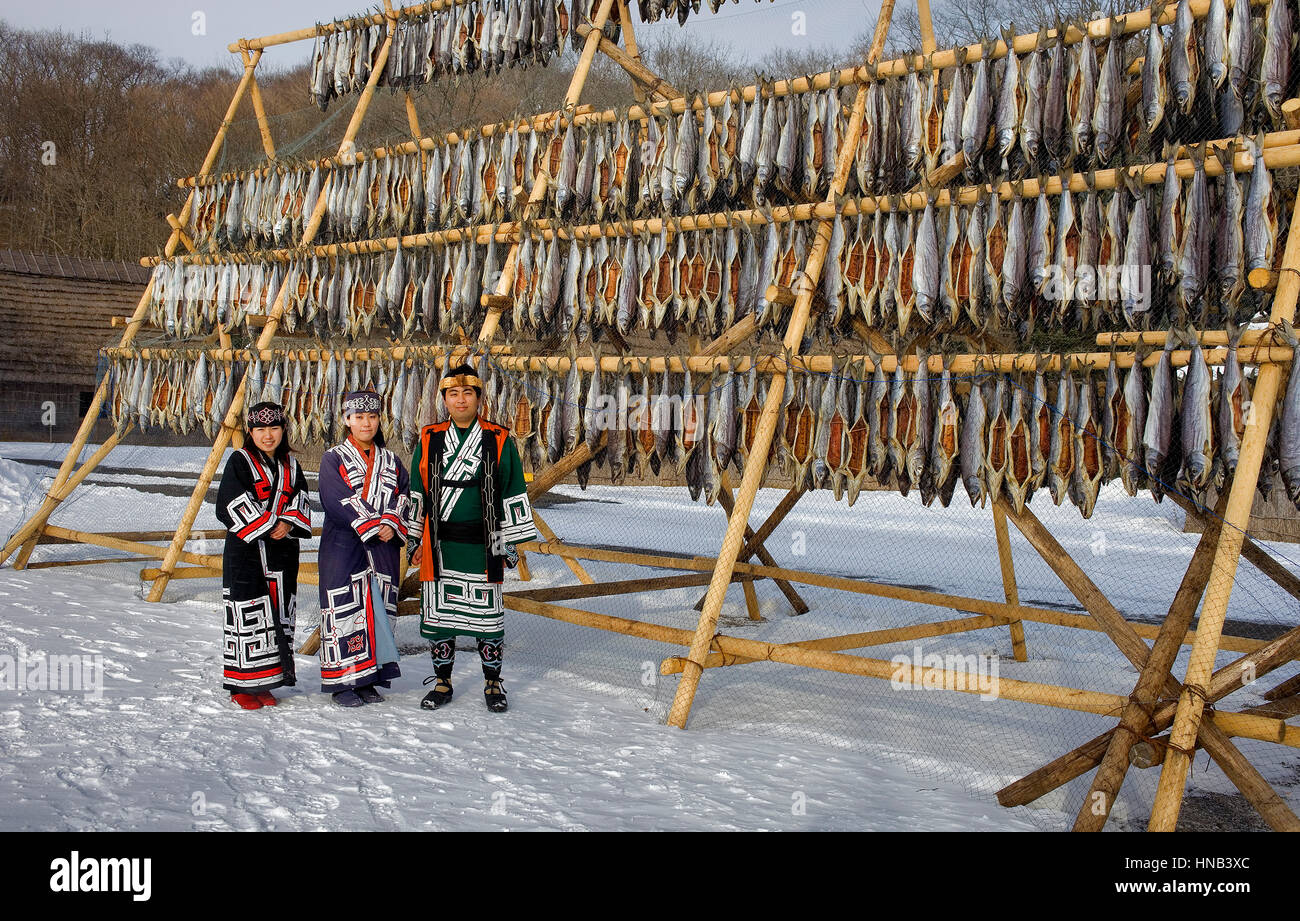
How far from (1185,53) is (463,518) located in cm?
422

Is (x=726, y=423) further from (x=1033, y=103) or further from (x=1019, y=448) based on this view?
(x=1033, y=103)

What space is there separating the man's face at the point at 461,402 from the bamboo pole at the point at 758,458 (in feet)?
4.95

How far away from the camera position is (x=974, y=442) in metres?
4.88

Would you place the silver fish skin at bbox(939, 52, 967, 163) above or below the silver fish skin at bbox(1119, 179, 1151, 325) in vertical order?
above

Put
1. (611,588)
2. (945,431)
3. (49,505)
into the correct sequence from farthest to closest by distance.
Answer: (49,505)
(611,588)
(945,431)

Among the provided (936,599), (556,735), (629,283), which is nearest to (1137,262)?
(629,283)

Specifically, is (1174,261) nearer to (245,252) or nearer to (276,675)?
(276,675)

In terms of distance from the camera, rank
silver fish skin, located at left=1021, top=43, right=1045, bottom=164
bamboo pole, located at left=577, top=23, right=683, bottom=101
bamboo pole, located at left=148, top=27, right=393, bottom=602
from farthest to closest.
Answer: bamboo pole, located at left=148, top=27, right=393, bottom=602 < bamboo pole, located at left=577, top=23, right=683, bottom=101 < silver fish skin, located at left=1021, top=43, right=1045, bottom=164

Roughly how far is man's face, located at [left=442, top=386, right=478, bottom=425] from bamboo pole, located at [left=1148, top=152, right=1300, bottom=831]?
139 inches

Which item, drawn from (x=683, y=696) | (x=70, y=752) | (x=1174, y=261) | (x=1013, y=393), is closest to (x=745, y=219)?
(x=1013, y=393)

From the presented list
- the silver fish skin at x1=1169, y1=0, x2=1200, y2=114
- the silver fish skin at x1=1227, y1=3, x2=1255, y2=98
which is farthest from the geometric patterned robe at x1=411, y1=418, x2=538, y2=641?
the silver fish skin at x1=1227, y1=3, x2=1255, y2=98

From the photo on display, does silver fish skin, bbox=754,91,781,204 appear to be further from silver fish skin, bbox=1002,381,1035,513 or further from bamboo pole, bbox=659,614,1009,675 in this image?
bamboo pole, bbox=659,614,1009,675

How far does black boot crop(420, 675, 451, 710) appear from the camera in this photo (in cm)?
515

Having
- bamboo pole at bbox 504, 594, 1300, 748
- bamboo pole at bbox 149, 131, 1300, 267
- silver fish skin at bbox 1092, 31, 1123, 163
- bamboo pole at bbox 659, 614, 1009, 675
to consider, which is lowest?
bamboo pole at bbox 659, 614, 1009, 675
